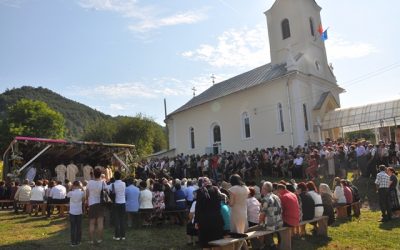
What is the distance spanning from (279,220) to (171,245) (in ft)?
9.02

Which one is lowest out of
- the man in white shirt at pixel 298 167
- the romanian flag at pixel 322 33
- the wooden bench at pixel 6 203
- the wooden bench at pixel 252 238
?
the wooden bench at pixel 252 238

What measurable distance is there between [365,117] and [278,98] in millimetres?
6167

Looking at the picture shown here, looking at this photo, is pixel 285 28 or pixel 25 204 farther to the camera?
pixel 285 28

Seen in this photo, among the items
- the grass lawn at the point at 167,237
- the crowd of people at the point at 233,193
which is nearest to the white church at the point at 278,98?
the crowd of people at the point at 233,193

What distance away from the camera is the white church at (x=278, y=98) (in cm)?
2648

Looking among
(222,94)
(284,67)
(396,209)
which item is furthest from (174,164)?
(396,209)

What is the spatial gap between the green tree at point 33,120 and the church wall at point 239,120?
83.7 ft

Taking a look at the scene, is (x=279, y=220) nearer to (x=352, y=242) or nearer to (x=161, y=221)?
(x=352, y=242)

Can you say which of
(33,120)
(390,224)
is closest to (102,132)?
(33,120)

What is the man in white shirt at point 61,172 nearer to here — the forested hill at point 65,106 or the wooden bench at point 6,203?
the wooden bench at point 6,203

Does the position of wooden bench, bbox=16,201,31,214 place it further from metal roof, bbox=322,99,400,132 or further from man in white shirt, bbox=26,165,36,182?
metal roof, bbox=322,99,400,132

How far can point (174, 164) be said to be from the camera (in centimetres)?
2506

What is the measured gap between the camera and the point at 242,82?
105 ft

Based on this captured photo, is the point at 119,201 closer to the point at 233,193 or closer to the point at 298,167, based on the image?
the point at 233,193
